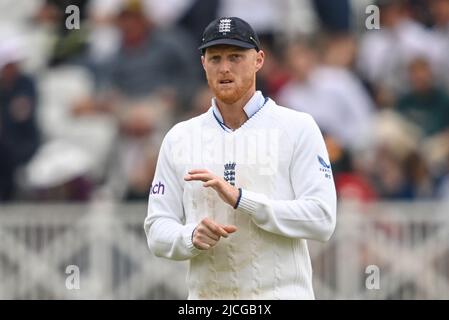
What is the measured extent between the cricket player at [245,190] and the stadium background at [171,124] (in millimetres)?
5621

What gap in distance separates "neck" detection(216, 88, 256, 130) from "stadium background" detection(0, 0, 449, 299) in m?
5.73

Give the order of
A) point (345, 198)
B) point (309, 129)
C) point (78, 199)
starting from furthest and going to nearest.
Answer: point (78, 199) → point (345, 198) → point (309, 129)

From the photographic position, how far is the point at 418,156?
14.9 meters

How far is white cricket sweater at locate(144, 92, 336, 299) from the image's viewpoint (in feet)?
26.2

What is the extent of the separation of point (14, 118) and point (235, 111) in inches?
343

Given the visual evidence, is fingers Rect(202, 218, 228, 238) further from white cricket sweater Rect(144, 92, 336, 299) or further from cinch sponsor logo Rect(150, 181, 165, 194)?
cinch sponsor logo Rect(150, 181, 165, 194)

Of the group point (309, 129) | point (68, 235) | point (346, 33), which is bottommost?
point (68, 235)

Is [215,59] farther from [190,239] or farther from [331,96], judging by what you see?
[331,96]

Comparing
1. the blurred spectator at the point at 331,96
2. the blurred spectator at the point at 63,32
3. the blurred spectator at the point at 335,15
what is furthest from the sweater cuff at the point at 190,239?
the blurred spectator at the point at 63,32

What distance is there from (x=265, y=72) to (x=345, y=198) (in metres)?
2.27

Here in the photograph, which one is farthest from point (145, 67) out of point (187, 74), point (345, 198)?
point (345, 198)

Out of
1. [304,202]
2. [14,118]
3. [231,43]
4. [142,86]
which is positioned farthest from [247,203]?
[14,118]

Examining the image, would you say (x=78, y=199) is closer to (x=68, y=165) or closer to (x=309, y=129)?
(x=68, y=165)

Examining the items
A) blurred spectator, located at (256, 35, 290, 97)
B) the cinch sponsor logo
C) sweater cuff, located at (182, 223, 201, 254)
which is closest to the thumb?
sweater cuff, located at (182, 223, 201, 254)
